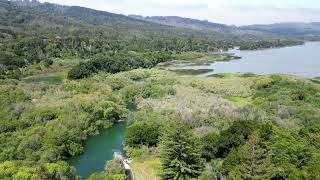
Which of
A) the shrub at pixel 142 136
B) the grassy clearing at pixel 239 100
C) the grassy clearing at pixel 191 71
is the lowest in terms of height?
the grassy clearing at pixel 191 71

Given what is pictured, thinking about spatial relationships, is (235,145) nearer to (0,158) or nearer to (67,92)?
(0,158)

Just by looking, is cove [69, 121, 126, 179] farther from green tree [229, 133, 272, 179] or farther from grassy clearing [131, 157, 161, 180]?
green tree [229, 133, 272, 179]

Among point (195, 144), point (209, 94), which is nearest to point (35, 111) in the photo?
point (195, 144)

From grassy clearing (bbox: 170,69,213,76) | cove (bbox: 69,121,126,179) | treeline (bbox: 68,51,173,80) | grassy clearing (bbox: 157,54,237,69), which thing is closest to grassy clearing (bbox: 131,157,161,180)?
cove (bbox: 69,121,126,179)

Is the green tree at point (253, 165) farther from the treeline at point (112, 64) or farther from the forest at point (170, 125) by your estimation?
the treeline at point (112, 64)

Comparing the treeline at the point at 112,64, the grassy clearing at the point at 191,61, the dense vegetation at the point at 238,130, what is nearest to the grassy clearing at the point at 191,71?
the grassy clearing at the point at 191,61
